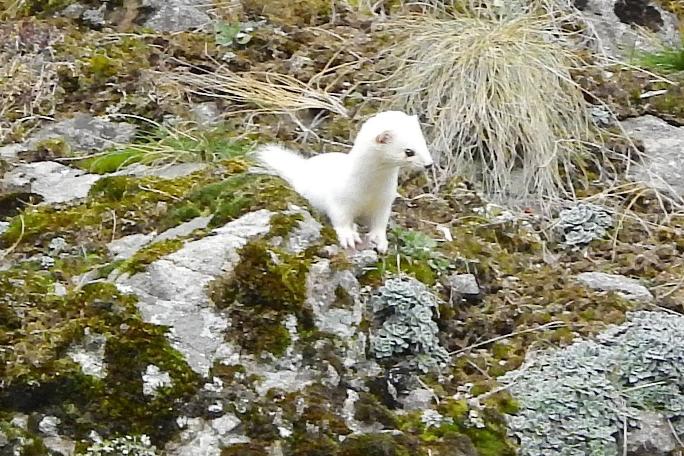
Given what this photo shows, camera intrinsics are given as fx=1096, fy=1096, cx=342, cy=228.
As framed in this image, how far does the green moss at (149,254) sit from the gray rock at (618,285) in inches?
56.4

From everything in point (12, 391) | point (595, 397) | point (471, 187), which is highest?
point (12, 391)

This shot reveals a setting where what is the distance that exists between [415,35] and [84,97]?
61.5 inches

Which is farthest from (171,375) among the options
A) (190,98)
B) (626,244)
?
(190,98)

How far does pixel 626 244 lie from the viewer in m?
4.01

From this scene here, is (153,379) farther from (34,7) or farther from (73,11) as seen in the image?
(34,7)

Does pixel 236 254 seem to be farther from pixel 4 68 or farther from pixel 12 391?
pixel 4 68

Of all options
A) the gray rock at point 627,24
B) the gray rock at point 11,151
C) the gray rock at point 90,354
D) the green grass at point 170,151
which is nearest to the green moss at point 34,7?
the gray rock at point 11,151

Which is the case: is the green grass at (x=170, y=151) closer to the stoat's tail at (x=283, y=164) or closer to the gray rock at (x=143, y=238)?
the stoat's tail at (x=283, y=164)

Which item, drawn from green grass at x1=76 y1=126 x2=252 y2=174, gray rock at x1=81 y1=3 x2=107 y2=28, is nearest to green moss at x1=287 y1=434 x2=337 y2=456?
green grass at x1=76 y1=126 x2=252 y2=174

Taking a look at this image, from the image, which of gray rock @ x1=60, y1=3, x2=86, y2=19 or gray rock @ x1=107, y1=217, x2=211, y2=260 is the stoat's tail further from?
gray rock @ x1=60, y1=3, x2=86, y2=19

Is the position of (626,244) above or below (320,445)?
below

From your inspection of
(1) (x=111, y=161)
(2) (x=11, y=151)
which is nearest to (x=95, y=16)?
(2) (x=11, y=151)

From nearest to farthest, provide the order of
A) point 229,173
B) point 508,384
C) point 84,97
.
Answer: point 508,384, point 229,173, point 84,97

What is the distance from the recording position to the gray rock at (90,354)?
2.43 metres
